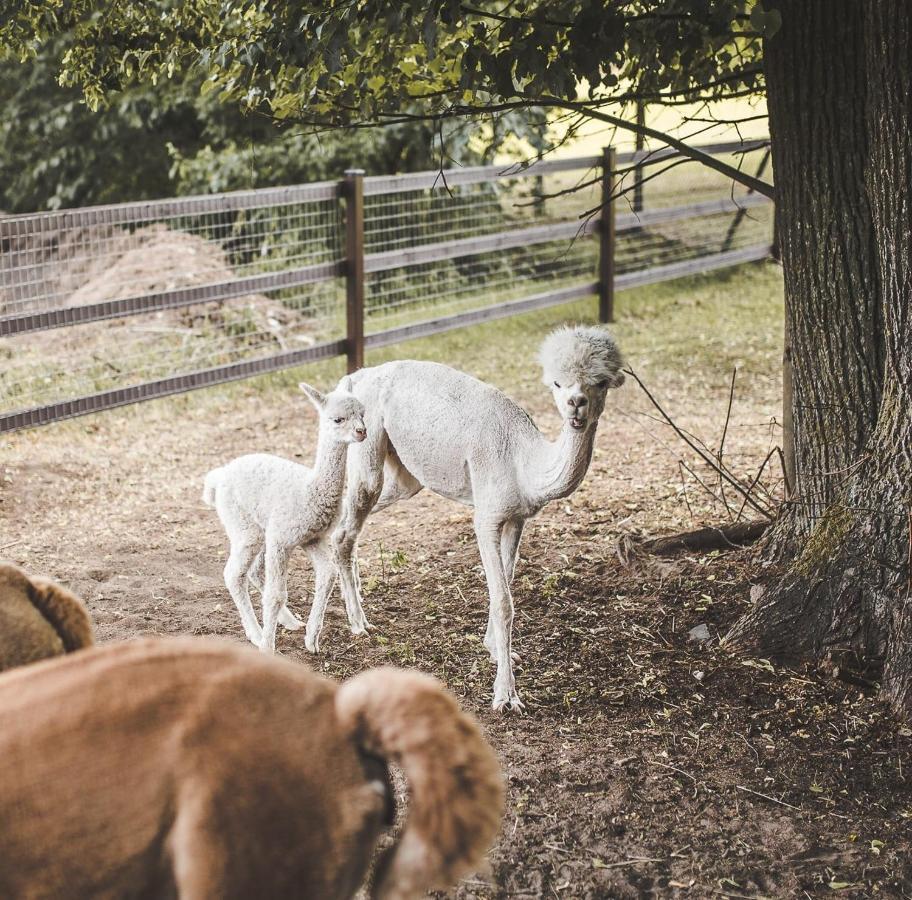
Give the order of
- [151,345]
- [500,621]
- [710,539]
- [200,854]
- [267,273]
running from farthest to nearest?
[151,345] → [267,273] → [710,539] → [500,621] → [200,854]

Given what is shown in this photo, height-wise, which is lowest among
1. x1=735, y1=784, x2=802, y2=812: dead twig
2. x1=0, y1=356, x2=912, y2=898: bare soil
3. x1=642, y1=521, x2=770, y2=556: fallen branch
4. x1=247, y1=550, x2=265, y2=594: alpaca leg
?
x1=735, y1=784, x2=802, y2=812: dead twig

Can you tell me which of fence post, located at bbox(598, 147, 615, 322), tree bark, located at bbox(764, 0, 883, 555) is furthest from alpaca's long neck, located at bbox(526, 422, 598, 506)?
fence post, located at bbox(598, 147, 615, 322)

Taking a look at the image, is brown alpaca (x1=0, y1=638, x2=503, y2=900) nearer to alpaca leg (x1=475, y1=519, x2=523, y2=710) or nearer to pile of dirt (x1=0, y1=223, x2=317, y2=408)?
alpaca leg (x1=475, y1=519, x2=523, y2=710)

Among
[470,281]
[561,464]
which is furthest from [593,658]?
[470,281]

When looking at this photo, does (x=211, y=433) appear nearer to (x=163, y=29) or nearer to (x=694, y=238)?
(x=163, y=29)

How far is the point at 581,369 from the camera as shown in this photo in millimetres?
4148

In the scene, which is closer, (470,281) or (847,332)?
(847,332)

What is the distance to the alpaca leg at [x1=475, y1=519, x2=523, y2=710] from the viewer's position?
4.39m

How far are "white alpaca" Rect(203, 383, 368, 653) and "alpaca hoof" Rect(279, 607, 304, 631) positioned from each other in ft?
0.99

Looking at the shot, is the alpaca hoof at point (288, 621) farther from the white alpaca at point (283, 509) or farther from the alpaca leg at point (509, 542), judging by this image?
the alpaca leg at point (509, 542)

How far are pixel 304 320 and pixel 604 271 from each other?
338 centimetres

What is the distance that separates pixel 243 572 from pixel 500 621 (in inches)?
42.5

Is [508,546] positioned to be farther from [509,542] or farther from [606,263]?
[606,263]

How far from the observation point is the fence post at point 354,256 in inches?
375
